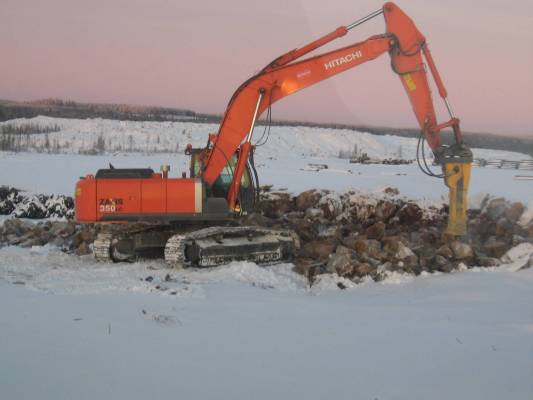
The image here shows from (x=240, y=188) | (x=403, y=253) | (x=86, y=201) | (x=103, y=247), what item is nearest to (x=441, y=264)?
(x=403, y=253)

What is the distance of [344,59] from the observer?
33.3 ft

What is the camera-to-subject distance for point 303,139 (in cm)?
6925

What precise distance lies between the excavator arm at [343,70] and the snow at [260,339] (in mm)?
2145

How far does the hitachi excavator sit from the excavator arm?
17mm

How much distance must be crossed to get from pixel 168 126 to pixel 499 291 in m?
64.6

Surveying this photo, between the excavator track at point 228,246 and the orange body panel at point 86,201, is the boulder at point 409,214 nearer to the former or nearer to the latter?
the excavator track at point 228,246

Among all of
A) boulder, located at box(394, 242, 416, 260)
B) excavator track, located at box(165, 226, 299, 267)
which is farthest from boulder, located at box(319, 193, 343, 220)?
boulder, located at box(394, 242, 416, 260)

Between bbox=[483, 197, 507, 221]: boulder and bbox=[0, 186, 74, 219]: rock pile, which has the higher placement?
bbox=[483, 197, 507, 221]: boulder

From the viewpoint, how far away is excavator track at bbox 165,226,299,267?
30.9 ft

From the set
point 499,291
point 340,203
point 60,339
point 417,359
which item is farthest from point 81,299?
point 340,203

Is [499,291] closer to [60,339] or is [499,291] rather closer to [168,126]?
[60,339]

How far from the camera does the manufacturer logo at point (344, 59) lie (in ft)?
33.2

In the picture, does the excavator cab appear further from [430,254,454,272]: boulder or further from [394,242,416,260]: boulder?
[430,254,454,272]: boulder

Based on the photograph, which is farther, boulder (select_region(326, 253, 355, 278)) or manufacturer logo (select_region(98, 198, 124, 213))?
manufacturer logo (select_region(98, 198, 124, 213))
